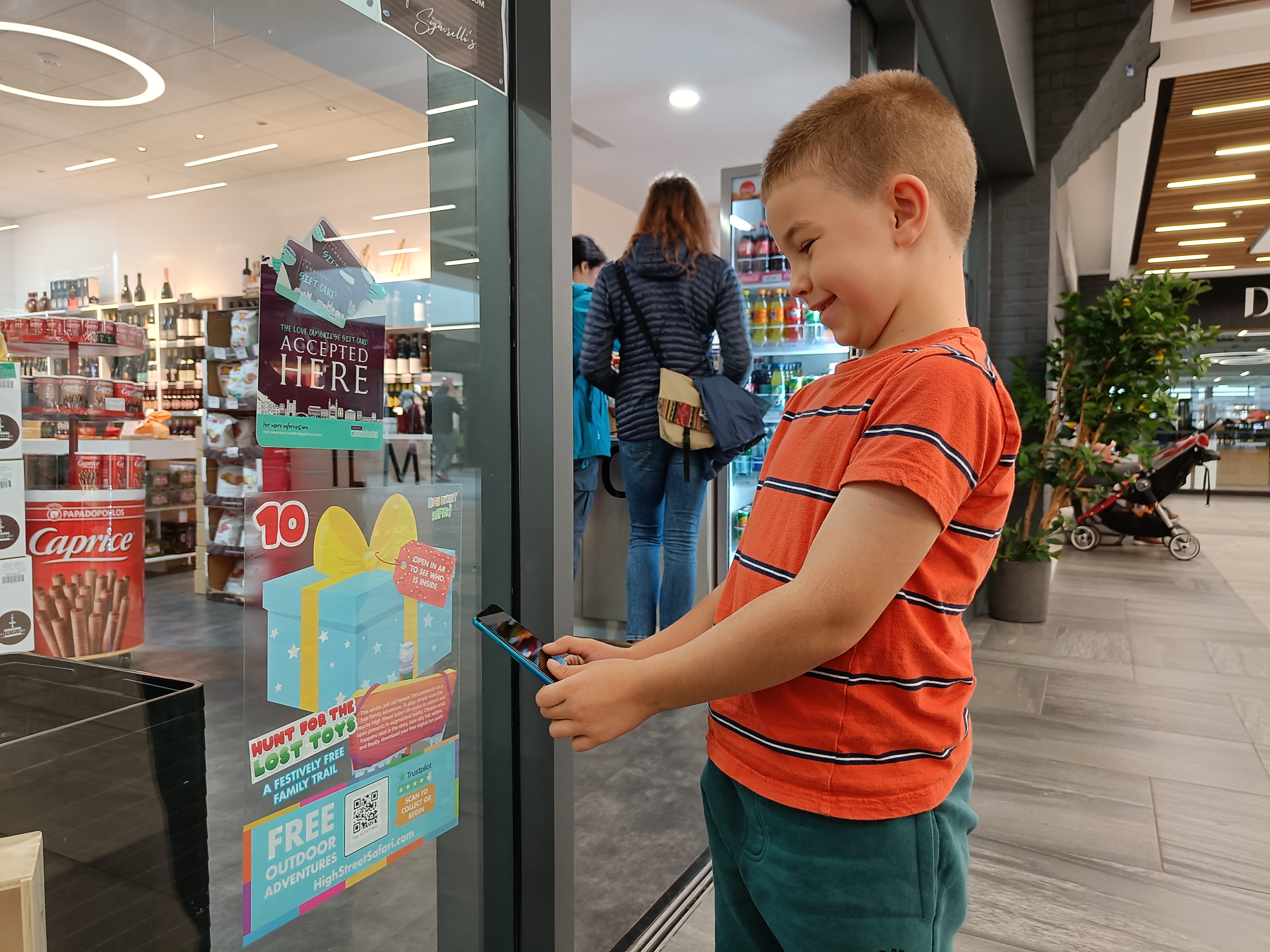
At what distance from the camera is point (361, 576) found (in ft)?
3.15

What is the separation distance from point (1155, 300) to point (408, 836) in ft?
15.8

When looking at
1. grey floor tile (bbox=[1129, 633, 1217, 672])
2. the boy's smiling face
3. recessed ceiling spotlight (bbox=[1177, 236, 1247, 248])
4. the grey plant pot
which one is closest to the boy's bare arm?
the boy's smiling face

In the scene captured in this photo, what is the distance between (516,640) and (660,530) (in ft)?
7.20

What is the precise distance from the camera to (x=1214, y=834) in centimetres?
202

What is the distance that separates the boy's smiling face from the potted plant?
12.8ft

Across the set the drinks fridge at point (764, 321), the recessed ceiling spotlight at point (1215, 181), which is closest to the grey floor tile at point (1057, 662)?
the drinks fridge at point (764, 321)

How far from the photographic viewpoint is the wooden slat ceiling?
17.2ft

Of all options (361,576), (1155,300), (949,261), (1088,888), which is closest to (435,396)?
(361,576)

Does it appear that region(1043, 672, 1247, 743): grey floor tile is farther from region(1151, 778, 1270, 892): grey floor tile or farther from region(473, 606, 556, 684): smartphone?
region(473, 606, 556, 684): smartphone

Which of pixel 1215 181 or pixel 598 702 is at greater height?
pixel 1215 181

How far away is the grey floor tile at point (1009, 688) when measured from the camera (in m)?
2.97

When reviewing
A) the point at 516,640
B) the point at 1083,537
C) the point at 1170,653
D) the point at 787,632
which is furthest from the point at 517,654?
the point at 1083,537

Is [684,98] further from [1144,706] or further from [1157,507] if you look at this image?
[1157,507]

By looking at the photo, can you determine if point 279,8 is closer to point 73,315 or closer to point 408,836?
point 73,315
